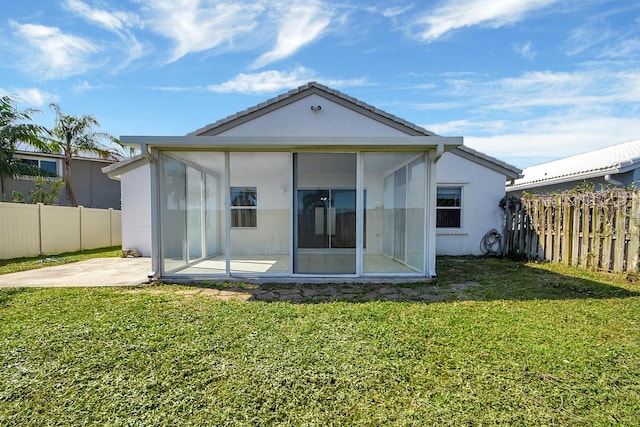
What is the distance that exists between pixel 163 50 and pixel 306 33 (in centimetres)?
438

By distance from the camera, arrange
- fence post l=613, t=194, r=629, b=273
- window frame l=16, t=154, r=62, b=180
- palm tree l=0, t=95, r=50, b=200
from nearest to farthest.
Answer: fence post l=613, t=194, r=629, b=273
palm tree l=0, t=95, r=50, b=200
window frame l=16, t=154, r=62, b=180

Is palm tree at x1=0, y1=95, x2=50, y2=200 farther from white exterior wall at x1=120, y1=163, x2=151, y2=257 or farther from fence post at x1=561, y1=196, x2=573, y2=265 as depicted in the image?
fence post at x1=561, y1=196, x2=573, y2=265

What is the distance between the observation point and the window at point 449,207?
36.3ft

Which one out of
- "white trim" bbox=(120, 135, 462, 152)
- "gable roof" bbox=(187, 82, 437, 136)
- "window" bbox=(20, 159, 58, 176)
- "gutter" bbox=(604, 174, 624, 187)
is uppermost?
"gable roof" bbox=(187, 82, 437, 136)

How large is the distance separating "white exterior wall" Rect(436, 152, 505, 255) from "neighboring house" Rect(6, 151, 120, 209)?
1989 cm

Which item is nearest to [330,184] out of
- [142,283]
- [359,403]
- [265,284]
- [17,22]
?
[265,284]

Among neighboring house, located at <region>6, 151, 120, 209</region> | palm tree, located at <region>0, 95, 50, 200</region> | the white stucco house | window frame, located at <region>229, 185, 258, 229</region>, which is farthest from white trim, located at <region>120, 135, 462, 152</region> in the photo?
neighboring house, located at <region>6, 151, 120, 209</region>

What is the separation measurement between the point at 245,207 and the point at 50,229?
31.7 feet

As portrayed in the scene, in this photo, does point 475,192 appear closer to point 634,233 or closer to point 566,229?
point 566,229

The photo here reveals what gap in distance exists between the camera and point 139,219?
10969 millimetres

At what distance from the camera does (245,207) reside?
7.33 m

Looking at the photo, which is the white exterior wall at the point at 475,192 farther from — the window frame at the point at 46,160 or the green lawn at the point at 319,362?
the window frame at the point at 46,160

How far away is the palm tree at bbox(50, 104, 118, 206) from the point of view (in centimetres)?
1762

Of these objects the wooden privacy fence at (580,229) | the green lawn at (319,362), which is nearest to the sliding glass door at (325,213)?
the green lawn at (319,362)
